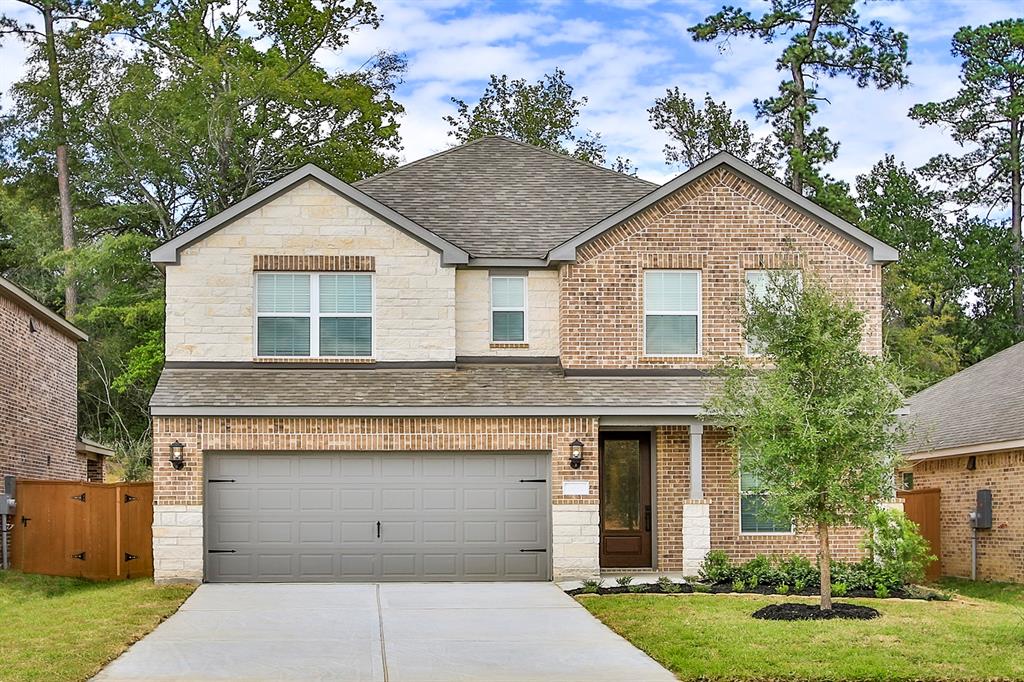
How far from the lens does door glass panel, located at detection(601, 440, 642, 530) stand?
23.5 meters

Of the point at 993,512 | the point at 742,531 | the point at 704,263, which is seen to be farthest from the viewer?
the point at 993,512

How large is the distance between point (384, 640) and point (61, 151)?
32358 millimetres

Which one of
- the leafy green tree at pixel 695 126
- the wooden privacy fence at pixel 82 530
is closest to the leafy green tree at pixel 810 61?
the leafy green tree at pixel 695 126

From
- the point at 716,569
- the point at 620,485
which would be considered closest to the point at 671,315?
the point at 620,485

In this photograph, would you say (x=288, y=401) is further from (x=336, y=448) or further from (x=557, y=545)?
(x=557, y=545)

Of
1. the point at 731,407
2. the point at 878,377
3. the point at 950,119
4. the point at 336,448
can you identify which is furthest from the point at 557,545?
the point at 950,119

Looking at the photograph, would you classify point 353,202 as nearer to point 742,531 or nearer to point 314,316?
point 314,316

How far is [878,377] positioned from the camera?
17.0m

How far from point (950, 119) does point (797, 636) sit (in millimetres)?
37694

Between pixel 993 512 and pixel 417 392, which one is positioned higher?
pixel 417 392

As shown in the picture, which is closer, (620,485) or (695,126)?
(620,485)

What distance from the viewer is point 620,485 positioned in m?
23.7

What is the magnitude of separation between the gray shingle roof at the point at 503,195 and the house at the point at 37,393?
22.9 ft

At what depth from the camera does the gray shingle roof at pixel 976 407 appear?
2531cm
